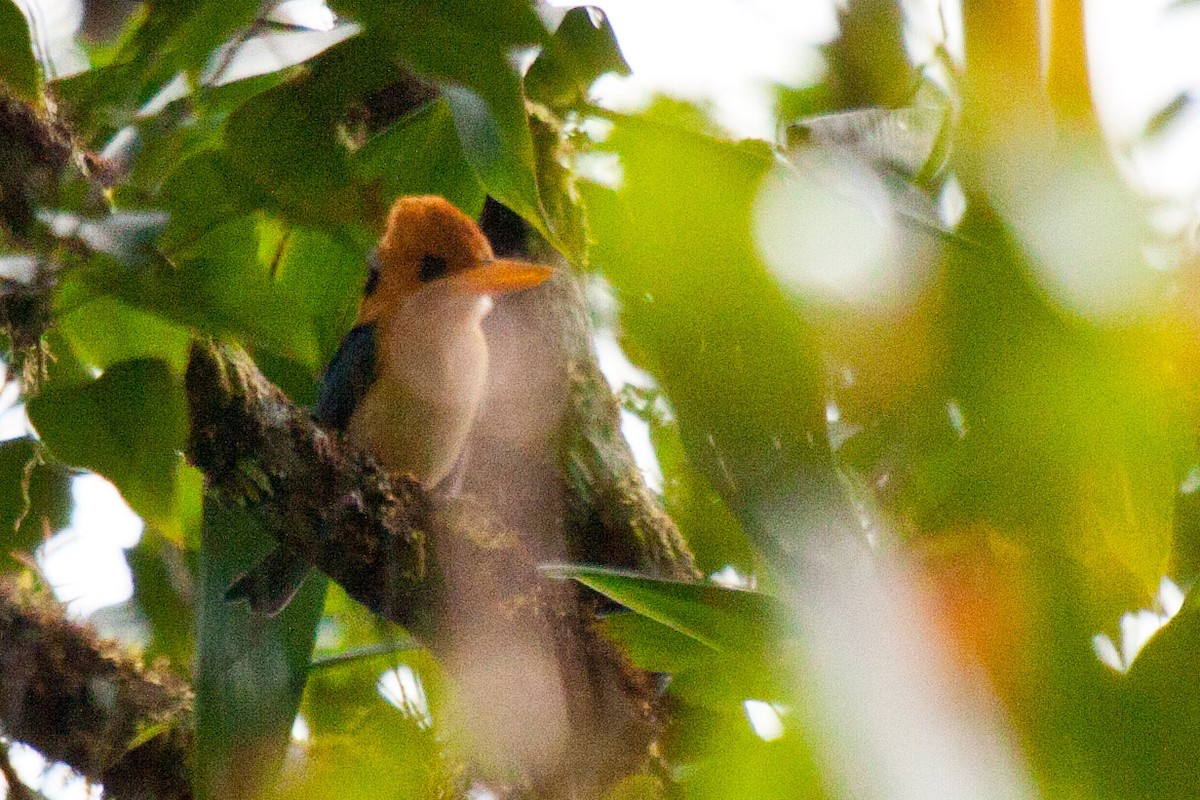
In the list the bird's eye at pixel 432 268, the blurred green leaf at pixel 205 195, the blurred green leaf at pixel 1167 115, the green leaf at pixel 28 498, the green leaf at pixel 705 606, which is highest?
the blurred green leaf at pixel 1167 115

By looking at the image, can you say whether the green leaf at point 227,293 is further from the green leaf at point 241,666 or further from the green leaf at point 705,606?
the green leaf at point 705,606

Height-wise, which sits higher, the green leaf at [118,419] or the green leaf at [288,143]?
the green leaf at [288,143]

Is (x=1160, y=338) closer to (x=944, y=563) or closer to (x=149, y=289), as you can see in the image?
(x=944, y=563)

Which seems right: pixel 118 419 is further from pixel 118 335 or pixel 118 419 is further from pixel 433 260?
pixel 433 260

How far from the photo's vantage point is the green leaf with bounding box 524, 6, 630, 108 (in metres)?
2.40

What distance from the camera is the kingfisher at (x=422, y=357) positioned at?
9.84 feet

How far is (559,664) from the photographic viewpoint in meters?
2.39

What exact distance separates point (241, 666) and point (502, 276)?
1.10 m

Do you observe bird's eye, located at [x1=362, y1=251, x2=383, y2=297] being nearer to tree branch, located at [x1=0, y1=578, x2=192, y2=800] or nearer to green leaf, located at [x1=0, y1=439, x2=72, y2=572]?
green leaf, located at [x1=0, y1=439, x2=72, y2=572]

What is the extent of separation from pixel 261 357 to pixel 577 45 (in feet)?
3.59

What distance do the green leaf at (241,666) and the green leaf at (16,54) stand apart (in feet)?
2.77

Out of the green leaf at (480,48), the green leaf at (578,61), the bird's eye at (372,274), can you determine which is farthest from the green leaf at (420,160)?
the green leaf at (480,48)

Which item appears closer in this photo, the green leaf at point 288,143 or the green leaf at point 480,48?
the green leaf at point 480,48

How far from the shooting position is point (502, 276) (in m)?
2.86
